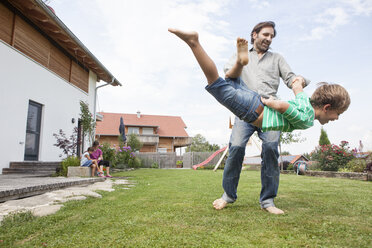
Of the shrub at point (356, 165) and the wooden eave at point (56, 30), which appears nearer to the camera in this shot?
the wooden eave at point (56, 30)

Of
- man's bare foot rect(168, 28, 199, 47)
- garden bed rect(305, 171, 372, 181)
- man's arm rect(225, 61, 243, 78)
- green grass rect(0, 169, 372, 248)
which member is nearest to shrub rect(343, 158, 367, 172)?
garden bed rect(305, 171, 372, 181)

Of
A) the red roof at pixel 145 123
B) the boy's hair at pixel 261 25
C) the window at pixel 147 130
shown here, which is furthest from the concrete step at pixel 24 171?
the window at pixel 147 130

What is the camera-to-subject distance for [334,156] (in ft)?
31.8

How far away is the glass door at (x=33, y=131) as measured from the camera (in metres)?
7.74

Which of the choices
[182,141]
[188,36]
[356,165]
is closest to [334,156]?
[356,165]

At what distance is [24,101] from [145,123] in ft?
78.1

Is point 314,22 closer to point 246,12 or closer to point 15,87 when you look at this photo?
point 246,12

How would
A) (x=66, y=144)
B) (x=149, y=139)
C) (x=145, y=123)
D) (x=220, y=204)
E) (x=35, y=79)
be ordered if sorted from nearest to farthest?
1. (x=220, y=204)
2. (x=66, y=144)
3. (x=35, y=79)
4. (x=149, y=139)
5. (x=145, y=123)

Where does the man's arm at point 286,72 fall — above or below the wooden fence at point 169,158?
above

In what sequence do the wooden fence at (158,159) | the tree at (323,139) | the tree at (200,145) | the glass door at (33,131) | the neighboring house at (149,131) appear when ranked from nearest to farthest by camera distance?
the glass door at (33,131), the tree at (323,139), the wooden fence at (158,159), the neighboring house at (149,131), the tree at (200,145)

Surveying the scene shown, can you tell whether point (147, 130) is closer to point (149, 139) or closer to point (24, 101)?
point (149, 139)

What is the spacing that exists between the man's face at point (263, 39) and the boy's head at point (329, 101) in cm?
78

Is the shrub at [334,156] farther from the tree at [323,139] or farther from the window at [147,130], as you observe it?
the window at [147,130]

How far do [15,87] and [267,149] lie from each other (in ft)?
23.6
